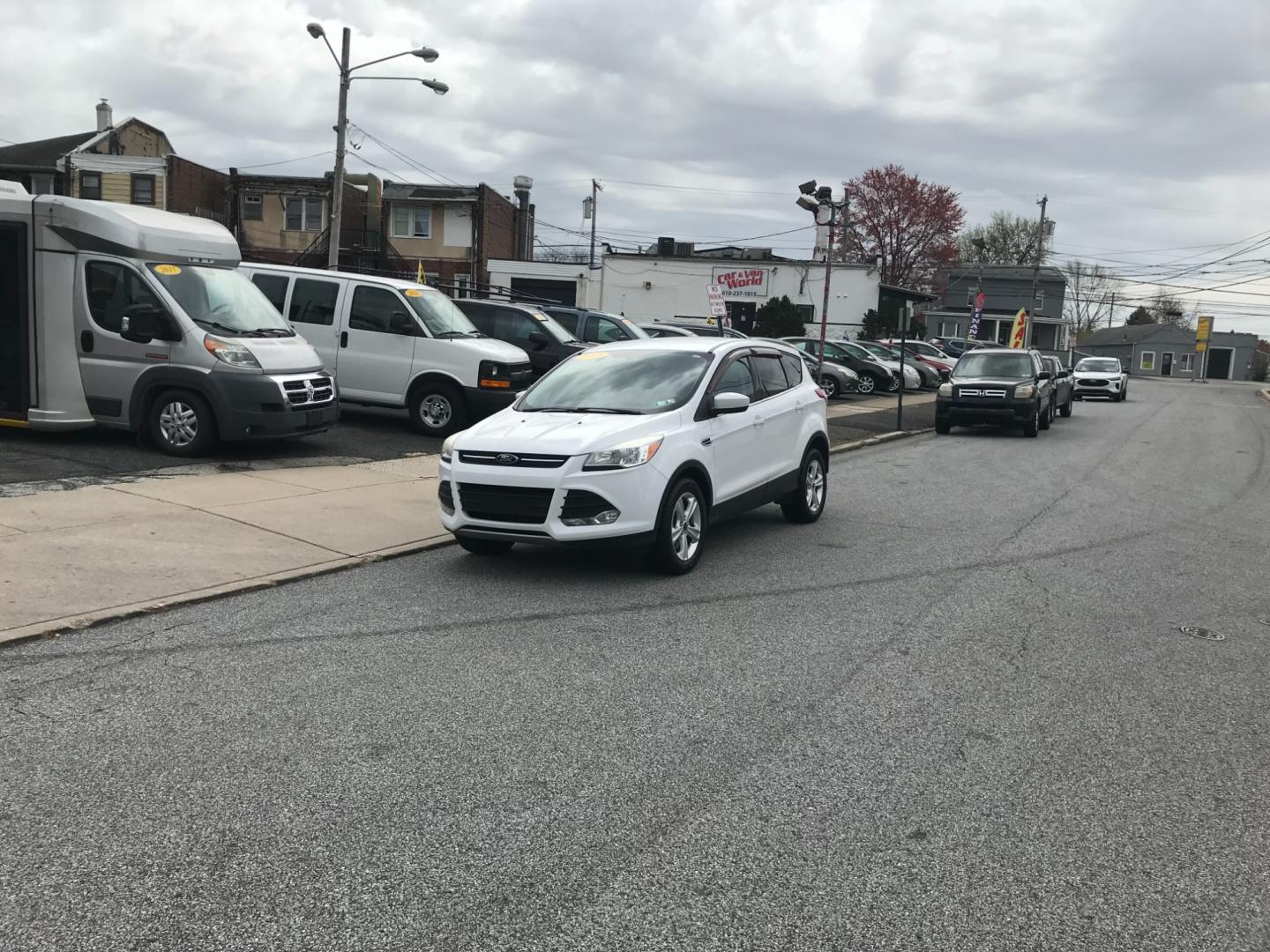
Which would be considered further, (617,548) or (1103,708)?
(617,548)

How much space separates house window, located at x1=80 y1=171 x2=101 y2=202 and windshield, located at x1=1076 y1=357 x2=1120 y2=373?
128 feet

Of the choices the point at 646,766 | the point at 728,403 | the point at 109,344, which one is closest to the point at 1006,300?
the point at 109,344

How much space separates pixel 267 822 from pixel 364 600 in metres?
3.27

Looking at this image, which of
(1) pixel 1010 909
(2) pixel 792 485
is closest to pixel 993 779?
(1) pixel 1010 909

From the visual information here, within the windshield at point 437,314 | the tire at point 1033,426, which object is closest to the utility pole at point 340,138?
the windshield at point 437,314

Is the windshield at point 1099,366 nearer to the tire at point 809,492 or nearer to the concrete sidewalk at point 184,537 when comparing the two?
the tire at point 809,492

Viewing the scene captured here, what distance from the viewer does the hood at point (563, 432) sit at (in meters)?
7.57

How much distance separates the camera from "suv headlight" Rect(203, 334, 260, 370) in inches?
460

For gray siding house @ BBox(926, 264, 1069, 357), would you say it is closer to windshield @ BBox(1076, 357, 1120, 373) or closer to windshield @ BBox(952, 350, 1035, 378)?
windshield @ BBox(1076, 357, 1120, 373)

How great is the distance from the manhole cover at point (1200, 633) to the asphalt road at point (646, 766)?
0.28 feet

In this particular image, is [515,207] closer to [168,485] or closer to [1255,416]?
[1255,416]

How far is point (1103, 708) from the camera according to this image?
5332 mm

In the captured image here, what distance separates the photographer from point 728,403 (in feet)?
27.4

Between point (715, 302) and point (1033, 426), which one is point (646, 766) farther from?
point (715, 302)
